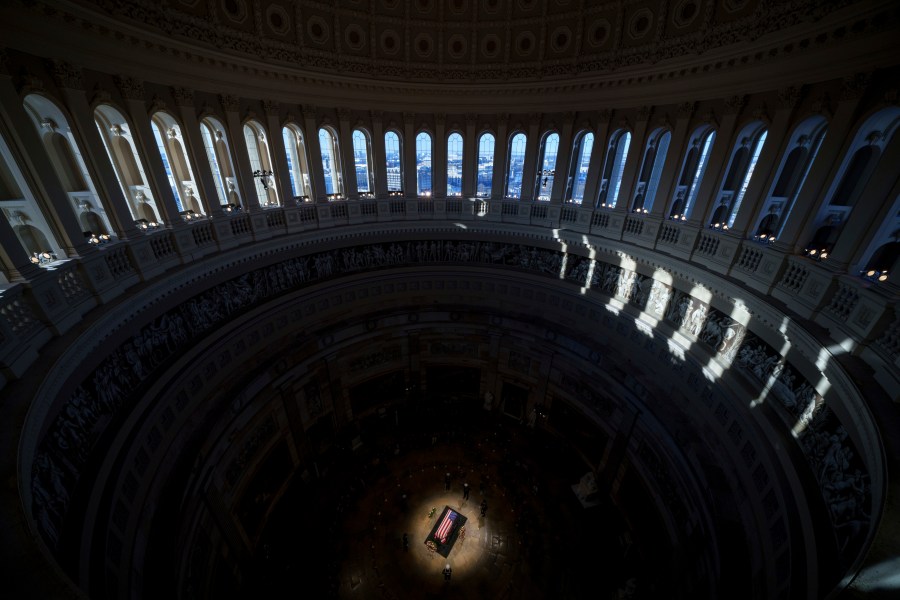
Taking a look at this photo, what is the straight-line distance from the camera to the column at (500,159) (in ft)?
51.6

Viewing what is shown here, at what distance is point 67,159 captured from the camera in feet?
29.9

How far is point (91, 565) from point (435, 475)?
11809 mm

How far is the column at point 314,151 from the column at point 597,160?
34.9 feet

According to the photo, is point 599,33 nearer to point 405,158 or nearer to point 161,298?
point 405,158

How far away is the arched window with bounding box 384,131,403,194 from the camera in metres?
16.4

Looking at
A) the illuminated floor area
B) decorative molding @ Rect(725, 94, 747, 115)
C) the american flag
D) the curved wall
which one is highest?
decorative molding @ Rect(725, 94, 747, 115)

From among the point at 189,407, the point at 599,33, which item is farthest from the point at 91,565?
the point at 599,33

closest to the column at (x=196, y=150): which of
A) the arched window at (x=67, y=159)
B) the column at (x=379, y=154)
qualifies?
the arched window at (x=67, y=159)

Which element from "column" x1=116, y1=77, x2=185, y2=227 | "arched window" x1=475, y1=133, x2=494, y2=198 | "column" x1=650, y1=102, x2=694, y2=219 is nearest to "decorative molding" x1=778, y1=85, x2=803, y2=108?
"column" x1=650, y1=102, x2=694, y2=219

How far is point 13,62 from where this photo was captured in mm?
7133

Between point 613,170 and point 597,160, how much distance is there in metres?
0.96

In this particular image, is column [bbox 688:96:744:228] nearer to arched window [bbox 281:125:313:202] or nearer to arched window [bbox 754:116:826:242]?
arched window [bbox 754:116:826:242]

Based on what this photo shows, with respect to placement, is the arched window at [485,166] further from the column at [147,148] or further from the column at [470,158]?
the column at [147,148]

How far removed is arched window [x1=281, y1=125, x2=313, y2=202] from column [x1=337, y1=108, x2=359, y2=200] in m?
1.48
